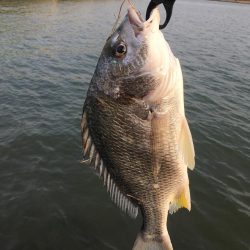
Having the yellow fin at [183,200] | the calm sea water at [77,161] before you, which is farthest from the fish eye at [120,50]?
the calm sea water at [77,161]

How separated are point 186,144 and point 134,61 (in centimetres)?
91

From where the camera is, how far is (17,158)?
30.7 ft

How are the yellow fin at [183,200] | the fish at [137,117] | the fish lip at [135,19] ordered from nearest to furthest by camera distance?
the fish lip at [135,19] < the fish at [137,117] < the yellow fin at [183,200]

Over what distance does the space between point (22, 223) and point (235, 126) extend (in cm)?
820

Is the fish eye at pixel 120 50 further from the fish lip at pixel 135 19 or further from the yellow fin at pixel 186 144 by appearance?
the yellow fin at pixel 186 144

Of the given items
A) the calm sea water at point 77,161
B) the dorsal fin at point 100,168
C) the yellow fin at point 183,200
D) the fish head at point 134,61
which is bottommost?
the calm sea water at point 77,161

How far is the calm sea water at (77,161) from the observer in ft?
23.4

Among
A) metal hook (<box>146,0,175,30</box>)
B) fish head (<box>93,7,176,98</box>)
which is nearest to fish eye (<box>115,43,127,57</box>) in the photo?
fish head (<box>93,7,176,98</box>)

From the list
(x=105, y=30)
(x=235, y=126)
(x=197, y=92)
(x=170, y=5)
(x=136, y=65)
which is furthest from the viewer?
(x=105, y=30)

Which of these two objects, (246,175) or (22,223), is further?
(246,175)

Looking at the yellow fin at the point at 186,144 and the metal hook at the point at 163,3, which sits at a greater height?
the metal hook at the point at 163,3

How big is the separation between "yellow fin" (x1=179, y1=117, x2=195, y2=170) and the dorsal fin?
27.3 inches

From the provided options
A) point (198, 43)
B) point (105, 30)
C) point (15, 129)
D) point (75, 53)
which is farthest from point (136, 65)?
point (105, 30)

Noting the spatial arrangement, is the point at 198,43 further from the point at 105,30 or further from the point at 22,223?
the point at 22,223
